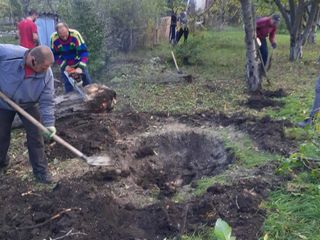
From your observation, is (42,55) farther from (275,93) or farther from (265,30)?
(265,30)

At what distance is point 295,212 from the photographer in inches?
159

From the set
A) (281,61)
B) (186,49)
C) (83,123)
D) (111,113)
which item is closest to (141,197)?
(83,123)

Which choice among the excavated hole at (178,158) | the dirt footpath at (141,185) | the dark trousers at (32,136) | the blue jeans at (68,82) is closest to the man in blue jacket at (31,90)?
the dark trousers at (32,136)

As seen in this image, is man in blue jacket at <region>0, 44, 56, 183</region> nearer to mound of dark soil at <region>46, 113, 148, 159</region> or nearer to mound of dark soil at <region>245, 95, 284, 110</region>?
mound of dark soil at <region>46, 113, 148, 159</region>

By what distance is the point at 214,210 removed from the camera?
4.05 metres

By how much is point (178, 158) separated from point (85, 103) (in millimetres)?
1769

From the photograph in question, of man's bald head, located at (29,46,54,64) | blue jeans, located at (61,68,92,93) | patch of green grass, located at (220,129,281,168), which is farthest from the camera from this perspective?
blue jeans, located at (61,68,92,93)

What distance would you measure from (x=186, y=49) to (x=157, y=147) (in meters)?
6.73

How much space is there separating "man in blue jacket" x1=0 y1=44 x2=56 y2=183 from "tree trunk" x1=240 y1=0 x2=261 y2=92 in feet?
17.3

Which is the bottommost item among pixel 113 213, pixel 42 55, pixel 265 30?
pixel 113 213

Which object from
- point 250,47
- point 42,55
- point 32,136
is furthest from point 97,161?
point 250,47

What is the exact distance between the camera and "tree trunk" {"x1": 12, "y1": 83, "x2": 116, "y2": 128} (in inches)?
266

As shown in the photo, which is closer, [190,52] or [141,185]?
[141,185]

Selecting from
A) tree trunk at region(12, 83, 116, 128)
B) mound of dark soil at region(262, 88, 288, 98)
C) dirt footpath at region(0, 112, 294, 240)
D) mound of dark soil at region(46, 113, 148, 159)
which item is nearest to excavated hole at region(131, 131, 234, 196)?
dirt footpath at region(0, 112, 294, 240)
